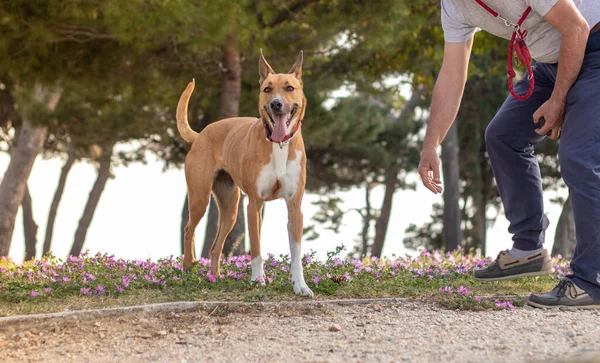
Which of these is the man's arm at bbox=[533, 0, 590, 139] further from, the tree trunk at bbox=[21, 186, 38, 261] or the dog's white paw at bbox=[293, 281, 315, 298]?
the tree trunk at bbox=[21, 186, 38, 261]

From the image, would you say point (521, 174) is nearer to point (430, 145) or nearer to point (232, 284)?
point (430, 145)

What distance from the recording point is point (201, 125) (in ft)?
53.7

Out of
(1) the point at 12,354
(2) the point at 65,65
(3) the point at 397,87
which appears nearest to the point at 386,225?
(3) the point at 397,87

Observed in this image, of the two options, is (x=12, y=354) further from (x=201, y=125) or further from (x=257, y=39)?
(x=201, y=125)

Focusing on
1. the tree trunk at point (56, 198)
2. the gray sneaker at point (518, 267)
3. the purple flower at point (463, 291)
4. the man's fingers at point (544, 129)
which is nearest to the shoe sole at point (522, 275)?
the gray sneaker at point (518, 267)

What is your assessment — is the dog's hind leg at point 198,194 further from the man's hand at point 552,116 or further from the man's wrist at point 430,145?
the man's hand at point 552,116

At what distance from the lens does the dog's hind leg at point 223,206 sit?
7180 millimetres

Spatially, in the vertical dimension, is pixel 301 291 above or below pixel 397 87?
below

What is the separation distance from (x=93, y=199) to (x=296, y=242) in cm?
1337

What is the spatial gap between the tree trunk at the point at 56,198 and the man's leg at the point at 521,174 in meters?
15.4

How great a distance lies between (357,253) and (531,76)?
18.4 metres

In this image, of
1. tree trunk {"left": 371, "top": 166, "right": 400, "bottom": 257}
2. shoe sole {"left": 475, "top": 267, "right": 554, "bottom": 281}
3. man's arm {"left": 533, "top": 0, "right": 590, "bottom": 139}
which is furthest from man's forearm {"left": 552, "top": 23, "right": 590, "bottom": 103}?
tree trunk {"left": 371, "top": 166, "right": 400, "bottom": 257}

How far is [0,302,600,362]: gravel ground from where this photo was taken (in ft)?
14.8

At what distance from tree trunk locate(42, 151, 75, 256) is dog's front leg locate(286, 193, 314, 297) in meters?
14.9
